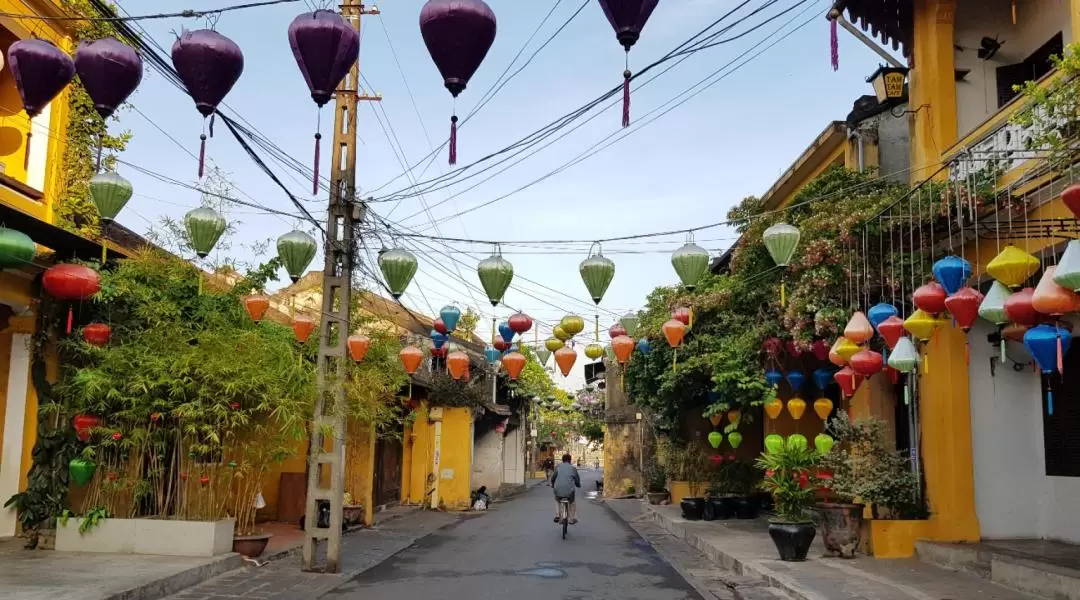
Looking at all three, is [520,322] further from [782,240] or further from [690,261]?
[782,240]

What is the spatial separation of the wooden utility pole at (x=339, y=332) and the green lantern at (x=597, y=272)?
3.52 metres

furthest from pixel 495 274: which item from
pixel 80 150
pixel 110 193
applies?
pixel 80 150

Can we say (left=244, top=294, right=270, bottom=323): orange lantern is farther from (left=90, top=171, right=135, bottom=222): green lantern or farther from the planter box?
(left=90, top=171, right=135, bottom=222): green lantern

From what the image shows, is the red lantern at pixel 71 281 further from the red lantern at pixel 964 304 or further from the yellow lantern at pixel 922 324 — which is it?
the red lantern at pixel 964 304

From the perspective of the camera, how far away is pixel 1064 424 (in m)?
12.3

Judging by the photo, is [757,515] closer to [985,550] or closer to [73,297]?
[985,550]

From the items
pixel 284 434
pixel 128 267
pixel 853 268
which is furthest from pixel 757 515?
pixel 128 267

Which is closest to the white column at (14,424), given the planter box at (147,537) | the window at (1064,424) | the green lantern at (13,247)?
the planter box at (147,537)

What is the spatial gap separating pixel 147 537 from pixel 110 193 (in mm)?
5271

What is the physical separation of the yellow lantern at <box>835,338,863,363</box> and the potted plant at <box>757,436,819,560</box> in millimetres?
1604

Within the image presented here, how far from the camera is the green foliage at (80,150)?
15766 millimetres

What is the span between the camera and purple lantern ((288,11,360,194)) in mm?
7211

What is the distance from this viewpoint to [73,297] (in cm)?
1194

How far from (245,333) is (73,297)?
232 cm
